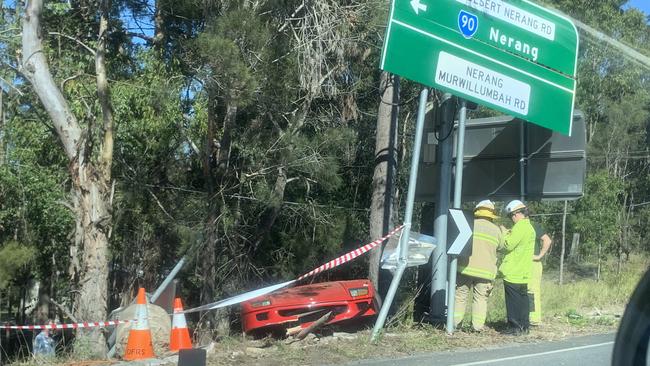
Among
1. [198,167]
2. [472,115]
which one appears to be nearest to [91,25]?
[198,167]

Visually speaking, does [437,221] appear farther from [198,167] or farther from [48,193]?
[48,193]

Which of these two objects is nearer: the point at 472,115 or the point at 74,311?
the point at 74,311

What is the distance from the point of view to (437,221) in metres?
10.7

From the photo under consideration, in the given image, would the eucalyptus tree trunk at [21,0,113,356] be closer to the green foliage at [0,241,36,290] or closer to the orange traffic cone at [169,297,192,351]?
the orange traffic cone at [169,297,192,351]

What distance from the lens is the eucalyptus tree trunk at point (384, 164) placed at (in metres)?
12.9

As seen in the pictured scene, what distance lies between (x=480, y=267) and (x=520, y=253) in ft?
1.89

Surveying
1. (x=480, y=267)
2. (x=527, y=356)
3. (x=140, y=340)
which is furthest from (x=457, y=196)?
(x=140, y=340)

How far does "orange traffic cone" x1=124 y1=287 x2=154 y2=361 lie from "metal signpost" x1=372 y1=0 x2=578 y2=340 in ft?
8.99

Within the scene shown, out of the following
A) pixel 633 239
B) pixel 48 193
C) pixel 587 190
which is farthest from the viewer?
pixel 633 239

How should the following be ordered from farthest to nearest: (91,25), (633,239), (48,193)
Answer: (633,239)
(48,193)
(91,25)

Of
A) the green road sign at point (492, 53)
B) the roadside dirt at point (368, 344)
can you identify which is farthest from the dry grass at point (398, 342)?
the green road sign at point (492, 53)

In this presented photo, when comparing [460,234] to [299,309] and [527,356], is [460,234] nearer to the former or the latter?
[527,356]

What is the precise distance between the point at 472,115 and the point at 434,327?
1238cm

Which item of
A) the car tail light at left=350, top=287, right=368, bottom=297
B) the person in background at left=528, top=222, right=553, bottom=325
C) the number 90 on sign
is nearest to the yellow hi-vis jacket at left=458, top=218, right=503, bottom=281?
the person in background at left=528, top=222, right=553, bottom=325
